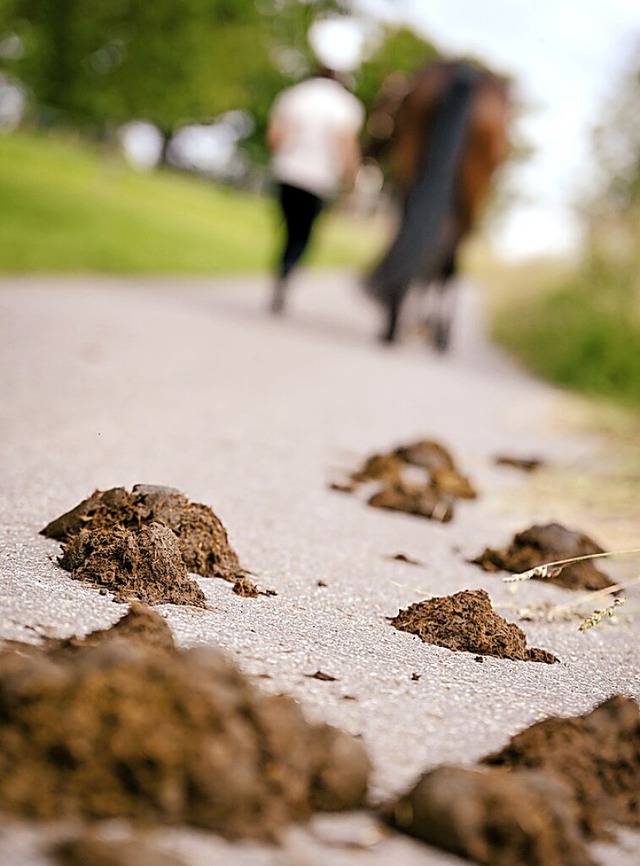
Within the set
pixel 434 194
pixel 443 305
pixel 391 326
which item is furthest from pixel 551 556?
pixel 443 305

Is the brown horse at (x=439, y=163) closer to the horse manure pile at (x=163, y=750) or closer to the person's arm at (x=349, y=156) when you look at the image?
the person's arm at (x=349, y=156)

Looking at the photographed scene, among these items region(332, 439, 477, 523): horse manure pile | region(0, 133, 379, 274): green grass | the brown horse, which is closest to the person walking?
the brown horse

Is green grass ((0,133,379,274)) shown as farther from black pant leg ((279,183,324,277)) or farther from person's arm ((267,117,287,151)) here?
person's arm ((267,117,287,151))

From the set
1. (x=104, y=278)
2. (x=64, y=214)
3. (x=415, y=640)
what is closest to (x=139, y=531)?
(x=415, y=640)

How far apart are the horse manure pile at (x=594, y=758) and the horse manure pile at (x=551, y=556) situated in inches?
74.5

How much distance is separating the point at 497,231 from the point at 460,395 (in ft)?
252

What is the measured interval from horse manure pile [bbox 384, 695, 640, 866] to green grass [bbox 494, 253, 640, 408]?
27.6 feet

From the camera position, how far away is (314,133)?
12.9 metres

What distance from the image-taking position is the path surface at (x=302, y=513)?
112 inches

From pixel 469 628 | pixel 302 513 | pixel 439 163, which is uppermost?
pixel 439 163

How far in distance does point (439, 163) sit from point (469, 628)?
8.56m

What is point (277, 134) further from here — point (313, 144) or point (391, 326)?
point (391, 326)

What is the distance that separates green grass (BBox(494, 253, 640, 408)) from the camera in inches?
471

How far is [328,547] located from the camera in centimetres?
456
